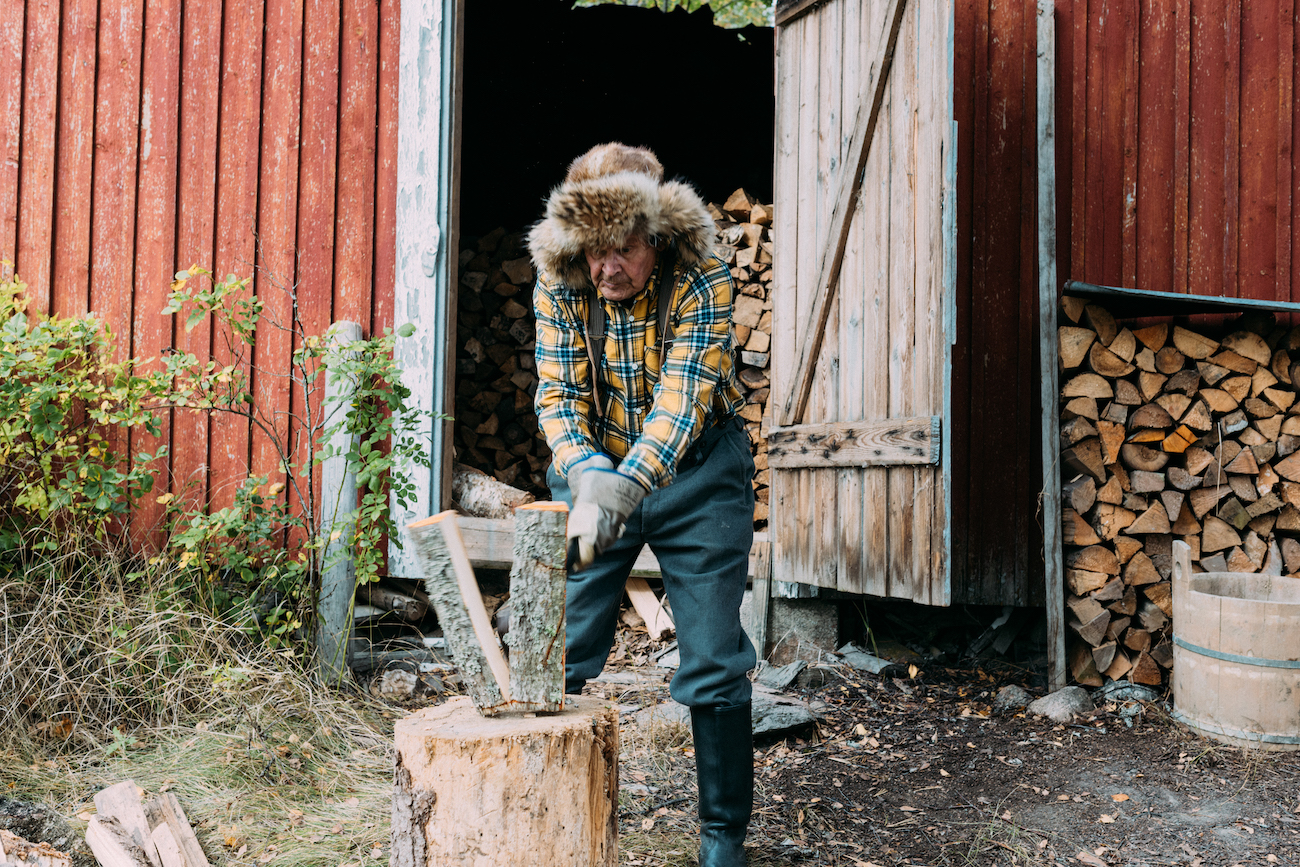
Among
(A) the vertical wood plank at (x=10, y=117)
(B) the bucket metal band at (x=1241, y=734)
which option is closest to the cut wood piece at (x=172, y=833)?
(A) the vertical wood plank at (x=10, y=117)

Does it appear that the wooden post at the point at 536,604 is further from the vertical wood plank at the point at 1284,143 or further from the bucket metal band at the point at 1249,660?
the vertical wood plank at the point at 1284,143

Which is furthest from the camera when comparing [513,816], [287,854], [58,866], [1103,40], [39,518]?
[1103,40]

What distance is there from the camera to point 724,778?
2.38m

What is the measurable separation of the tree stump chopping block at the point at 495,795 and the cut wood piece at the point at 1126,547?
3081 millimetres

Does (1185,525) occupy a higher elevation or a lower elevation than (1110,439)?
lower

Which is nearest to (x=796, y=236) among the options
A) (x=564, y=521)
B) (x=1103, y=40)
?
(x=1103, y=40)

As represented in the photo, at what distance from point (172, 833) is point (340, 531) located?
1.51 m

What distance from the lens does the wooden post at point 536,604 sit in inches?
75.1

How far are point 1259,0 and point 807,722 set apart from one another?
4.02 metres

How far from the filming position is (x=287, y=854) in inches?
99.6

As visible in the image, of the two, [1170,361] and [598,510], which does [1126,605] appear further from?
[598,510]

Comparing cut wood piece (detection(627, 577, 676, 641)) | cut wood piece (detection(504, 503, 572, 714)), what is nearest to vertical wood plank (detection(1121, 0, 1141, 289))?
cut wood piece (detection(627, 577, 676, 641))

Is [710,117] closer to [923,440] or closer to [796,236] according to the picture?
[796,236]

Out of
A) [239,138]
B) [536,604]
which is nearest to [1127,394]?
[536,604]
